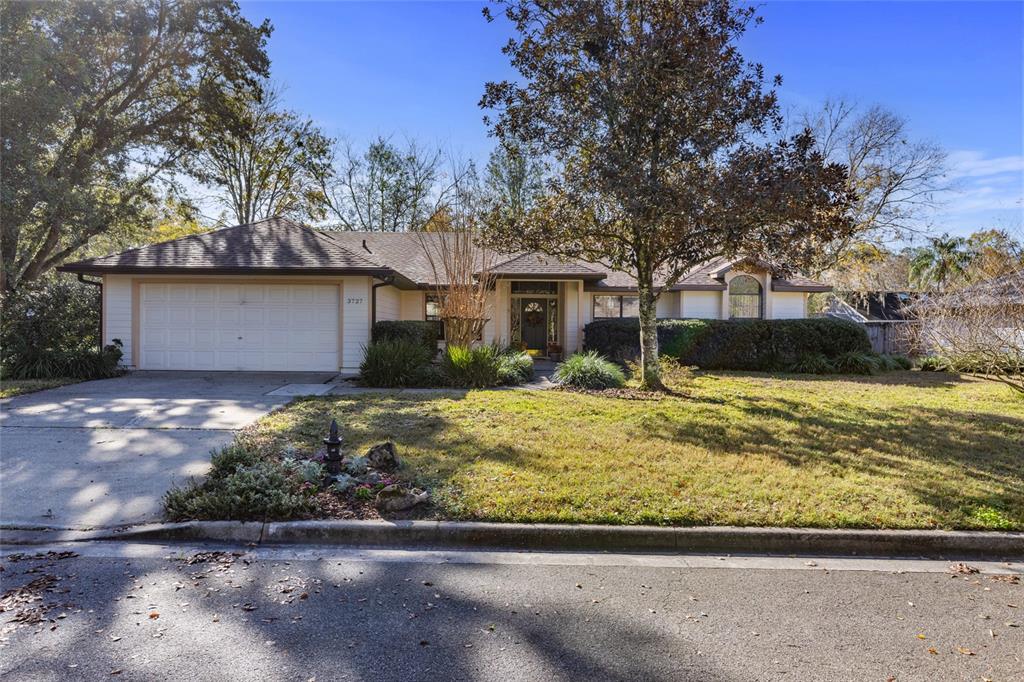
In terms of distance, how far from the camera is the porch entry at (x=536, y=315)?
18.3 meters

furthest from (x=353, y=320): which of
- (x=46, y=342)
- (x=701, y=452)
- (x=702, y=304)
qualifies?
(x=702, y=304)

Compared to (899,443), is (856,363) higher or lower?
higher

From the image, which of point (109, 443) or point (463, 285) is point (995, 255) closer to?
point (463, 285)

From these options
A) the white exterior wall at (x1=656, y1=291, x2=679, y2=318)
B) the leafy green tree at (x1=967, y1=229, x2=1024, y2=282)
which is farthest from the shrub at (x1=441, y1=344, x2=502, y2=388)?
the leafy green tree at (x1=967, y1=229, x2=1024, y2=282)

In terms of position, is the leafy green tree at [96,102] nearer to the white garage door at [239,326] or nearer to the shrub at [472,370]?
the white garage door at [239,326]

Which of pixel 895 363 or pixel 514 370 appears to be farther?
pixel 895 363

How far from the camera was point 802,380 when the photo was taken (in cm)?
1277

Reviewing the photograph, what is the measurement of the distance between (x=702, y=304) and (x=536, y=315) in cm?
619

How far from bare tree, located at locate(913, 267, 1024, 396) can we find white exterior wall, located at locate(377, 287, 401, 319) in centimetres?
1263

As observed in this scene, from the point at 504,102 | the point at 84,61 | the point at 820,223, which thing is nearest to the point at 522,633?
A: the point at 820,223

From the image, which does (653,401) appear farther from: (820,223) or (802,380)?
(802,380)

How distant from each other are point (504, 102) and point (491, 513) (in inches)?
333

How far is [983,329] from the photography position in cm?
1023

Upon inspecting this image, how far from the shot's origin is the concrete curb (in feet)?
13.5
